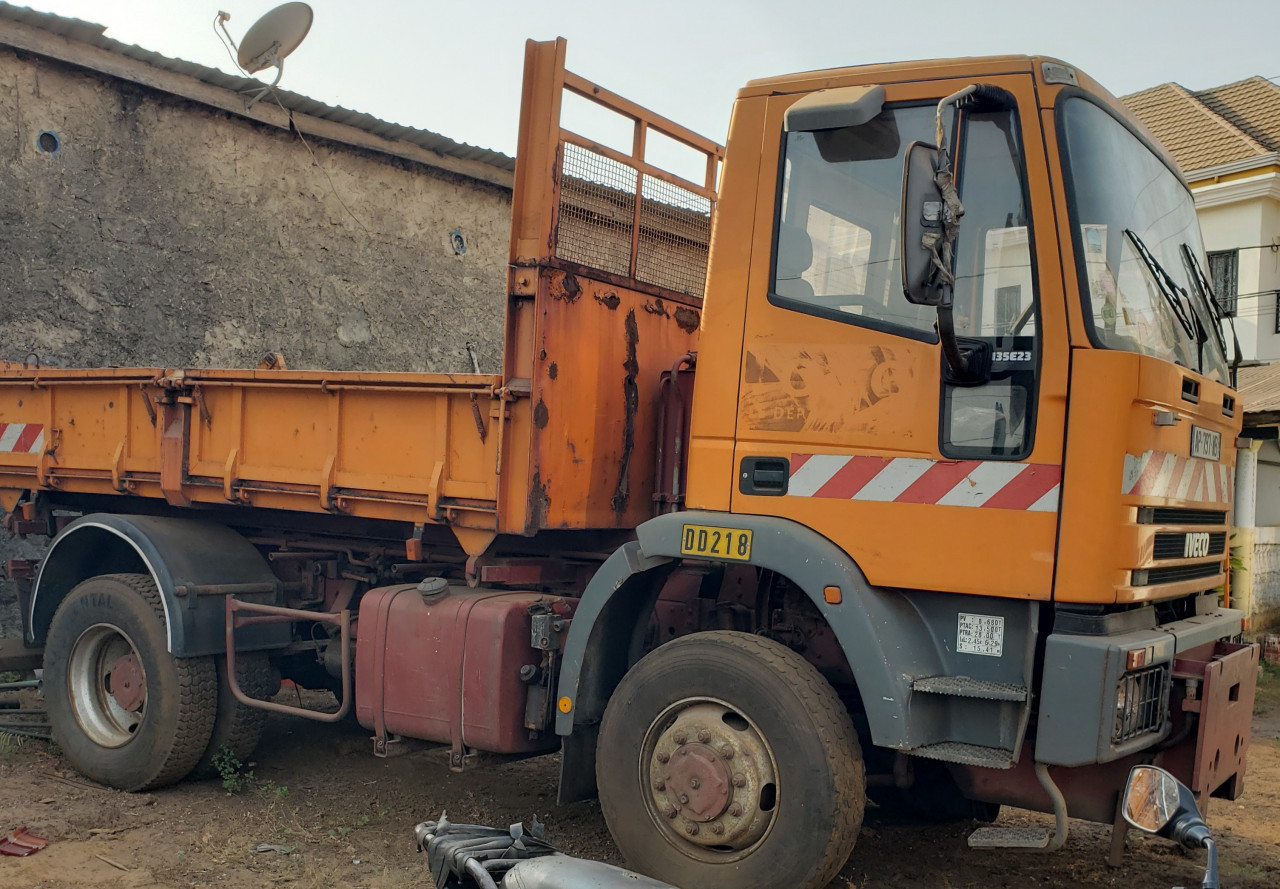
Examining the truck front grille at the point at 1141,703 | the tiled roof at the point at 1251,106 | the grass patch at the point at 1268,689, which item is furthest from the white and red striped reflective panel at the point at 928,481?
the tiled roof at the point at 1251,106

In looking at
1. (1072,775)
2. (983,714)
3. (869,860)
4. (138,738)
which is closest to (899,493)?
(983,714)

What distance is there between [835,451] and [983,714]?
918 millimetres

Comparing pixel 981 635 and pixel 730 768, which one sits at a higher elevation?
pixel 981 635

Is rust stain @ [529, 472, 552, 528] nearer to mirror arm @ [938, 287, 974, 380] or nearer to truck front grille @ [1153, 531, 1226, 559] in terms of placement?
mirror arm @ [938, 287, 974, 380]

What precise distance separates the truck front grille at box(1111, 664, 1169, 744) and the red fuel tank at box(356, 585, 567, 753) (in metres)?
2.09

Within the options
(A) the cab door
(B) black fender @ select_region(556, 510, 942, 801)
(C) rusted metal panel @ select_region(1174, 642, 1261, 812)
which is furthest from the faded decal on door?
(C) rusted metal panel @ select_region(1174, 642, 1261, 812)

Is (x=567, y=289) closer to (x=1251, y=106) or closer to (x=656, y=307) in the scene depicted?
(x=656, y=307)

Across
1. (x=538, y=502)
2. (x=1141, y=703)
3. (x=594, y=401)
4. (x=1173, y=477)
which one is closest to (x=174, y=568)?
(x=538, y=502)

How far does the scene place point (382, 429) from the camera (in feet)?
15.7

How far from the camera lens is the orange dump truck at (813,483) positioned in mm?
3342

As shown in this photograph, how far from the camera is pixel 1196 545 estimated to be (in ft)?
12.4

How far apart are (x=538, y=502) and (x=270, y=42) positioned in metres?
6.81

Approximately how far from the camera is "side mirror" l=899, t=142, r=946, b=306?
9.99ft

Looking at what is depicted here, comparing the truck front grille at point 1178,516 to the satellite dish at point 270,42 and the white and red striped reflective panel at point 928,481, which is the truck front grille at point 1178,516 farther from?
the satellite dish at point 270,42
